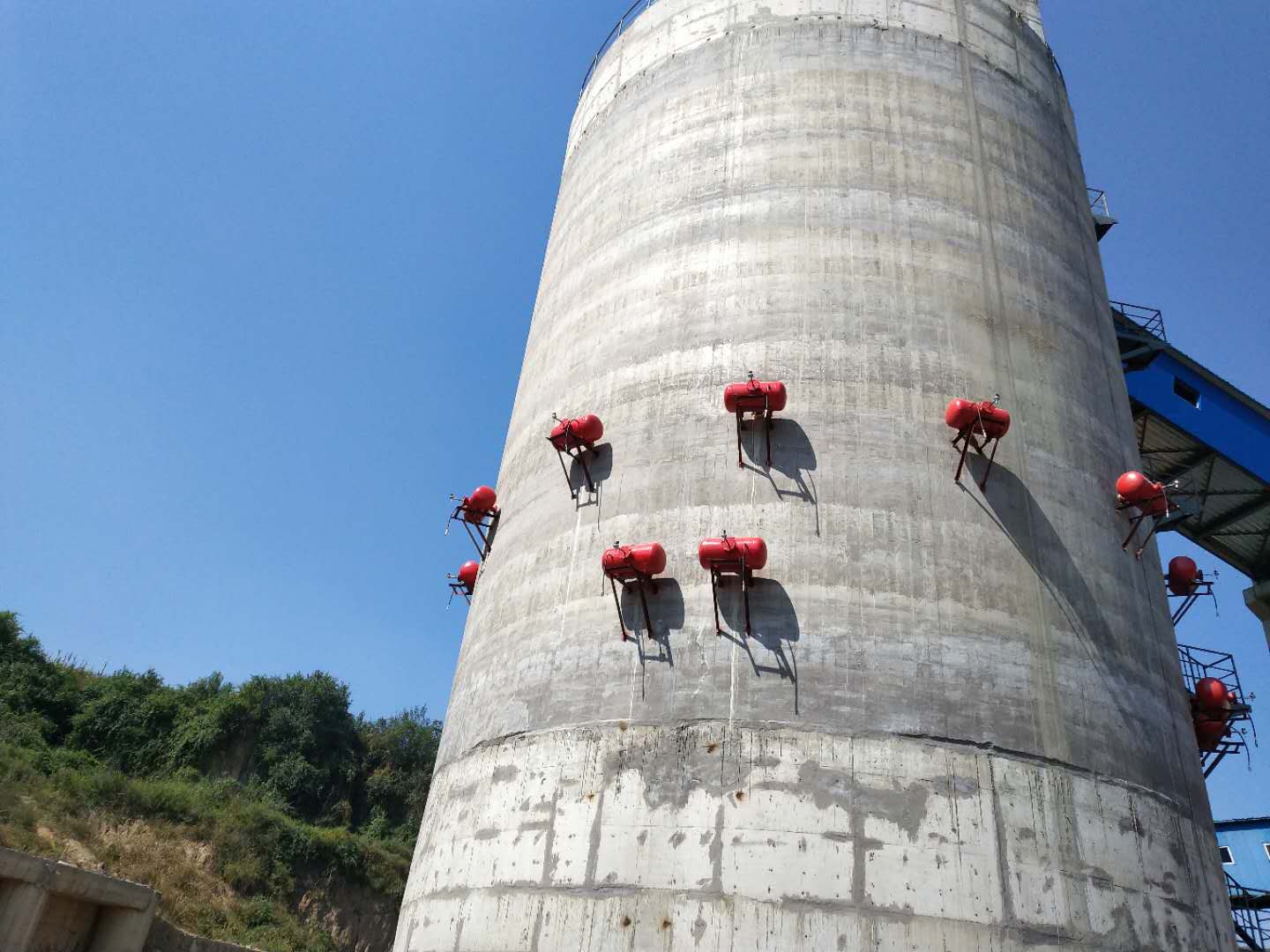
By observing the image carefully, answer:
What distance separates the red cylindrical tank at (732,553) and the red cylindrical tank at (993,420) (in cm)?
324

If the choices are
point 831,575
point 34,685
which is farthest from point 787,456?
point 34,685

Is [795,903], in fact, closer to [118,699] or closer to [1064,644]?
[1064,644]

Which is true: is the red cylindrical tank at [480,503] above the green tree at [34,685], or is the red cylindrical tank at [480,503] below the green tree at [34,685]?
below

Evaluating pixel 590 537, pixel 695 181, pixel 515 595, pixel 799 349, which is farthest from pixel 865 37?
pixel 515 595

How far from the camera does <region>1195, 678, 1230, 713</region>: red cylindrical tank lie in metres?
14.0

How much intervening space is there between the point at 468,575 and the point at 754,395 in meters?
7.00

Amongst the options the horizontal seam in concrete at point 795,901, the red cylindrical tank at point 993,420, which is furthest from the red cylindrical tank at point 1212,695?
the red cylindrical tank at point 993,420

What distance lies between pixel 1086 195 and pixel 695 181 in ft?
24.8

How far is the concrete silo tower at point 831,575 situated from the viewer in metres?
9.68

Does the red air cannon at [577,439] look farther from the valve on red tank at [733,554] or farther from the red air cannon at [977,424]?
the red air cannon at [977,424]

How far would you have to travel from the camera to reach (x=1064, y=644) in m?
11.2

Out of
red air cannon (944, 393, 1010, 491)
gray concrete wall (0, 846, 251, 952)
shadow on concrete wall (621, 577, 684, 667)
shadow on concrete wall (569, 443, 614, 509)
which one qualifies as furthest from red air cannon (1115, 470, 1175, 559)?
gray concrete wall (0, 846, 251, 952)

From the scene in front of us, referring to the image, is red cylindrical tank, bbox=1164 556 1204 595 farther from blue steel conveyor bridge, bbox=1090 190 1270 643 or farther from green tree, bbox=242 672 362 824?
green tree, bbox=242 672 362 824

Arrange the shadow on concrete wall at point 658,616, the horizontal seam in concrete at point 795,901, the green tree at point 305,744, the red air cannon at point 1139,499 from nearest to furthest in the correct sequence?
the horizontal seam in concrete at point 795,901
the shadow on concrete wall at point 658,616
the red air cannon at point 1139,499
the green tree at point 305,744
